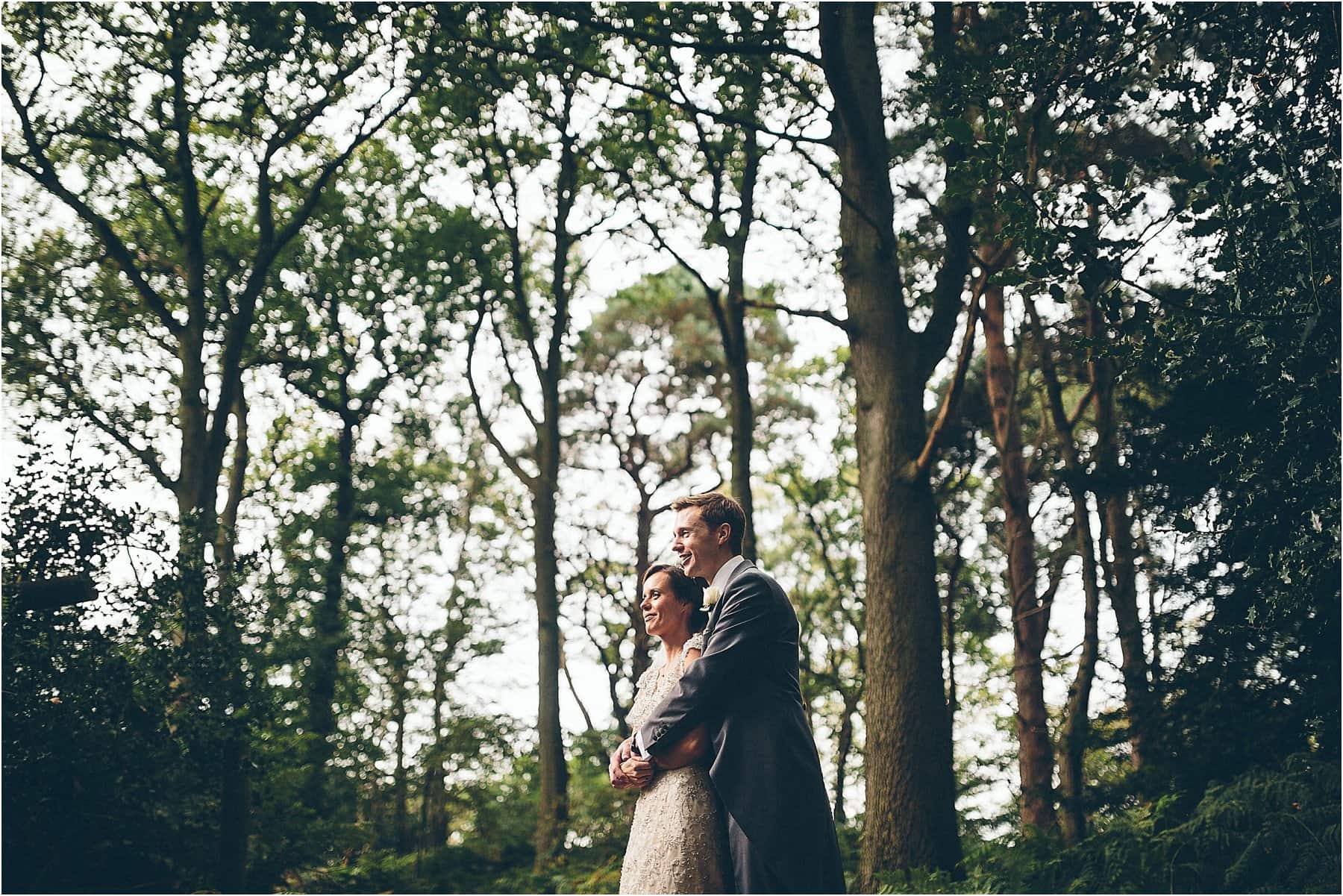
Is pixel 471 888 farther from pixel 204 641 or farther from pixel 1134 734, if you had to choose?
pixel 1134 734

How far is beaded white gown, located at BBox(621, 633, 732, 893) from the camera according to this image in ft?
10.4

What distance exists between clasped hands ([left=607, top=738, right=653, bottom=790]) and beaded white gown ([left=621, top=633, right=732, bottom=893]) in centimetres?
5

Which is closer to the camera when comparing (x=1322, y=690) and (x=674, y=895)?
(x=674, y=895)

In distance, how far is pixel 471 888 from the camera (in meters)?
13.3

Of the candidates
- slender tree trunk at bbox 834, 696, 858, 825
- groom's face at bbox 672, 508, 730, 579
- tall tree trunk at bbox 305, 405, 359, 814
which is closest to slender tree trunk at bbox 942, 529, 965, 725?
slender tree trunk at bbox 834, 696, 858, 825

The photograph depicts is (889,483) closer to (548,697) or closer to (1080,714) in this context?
(1080,714)

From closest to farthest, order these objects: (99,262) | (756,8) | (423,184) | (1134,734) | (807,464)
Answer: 1. (1134,734)
2. (756,8)
3. (99,262)
4. (423,184)
5. (807,464)

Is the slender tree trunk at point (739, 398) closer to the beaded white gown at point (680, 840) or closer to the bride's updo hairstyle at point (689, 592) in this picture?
the bride's updo hairstyle at point (689, 592)

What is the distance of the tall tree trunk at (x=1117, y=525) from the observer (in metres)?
10.1

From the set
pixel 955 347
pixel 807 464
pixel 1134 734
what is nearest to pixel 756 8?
pixel 1134 734

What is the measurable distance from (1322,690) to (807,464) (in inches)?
633

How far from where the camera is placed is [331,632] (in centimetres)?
1617

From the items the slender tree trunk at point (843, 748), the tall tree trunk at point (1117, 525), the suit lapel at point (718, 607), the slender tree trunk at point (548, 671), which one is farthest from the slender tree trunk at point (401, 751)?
the suit lapel at point (718, 607)

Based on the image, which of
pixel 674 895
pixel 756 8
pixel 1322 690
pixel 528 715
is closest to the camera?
pixel 674 895
